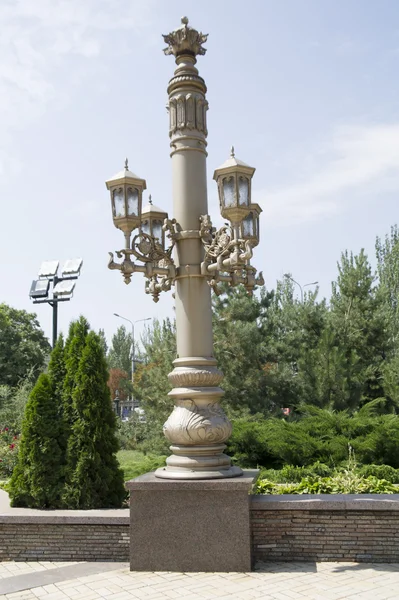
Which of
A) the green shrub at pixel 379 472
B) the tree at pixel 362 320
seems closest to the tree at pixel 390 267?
the tree at pixel 362 320

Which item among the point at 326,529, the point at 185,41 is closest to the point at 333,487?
the point at 326,529

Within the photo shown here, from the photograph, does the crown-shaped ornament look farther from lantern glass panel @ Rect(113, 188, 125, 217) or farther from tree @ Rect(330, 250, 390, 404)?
tree @ Rect(330, 250, 390, 404)

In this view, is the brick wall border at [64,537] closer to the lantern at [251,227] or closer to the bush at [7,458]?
the lantern at [251,227]

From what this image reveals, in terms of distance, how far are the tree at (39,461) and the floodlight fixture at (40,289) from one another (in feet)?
35.7

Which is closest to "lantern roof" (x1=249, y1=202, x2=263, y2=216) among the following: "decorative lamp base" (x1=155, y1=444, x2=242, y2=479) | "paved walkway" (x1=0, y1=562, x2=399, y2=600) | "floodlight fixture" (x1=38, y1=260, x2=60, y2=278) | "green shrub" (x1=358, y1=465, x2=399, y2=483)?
"decorative lamp base" (x1=155, y1=444, x2=242, y2=479)

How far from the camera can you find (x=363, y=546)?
5938 mm

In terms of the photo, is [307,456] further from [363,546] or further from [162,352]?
[162,352]

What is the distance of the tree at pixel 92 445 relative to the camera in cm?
687

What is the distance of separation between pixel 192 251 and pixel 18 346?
3093cm

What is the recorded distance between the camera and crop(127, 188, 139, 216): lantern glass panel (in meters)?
6.03

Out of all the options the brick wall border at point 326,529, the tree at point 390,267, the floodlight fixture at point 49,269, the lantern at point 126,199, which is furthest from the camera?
the tree at point 390,267

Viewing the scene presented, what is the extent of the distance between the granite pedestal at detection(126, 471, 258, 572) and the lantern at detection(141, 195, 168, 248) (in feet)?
9.45

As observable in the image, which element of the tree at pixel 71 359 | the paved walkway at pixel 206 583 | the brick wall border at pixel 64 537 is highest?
the tree at pixel 71 359

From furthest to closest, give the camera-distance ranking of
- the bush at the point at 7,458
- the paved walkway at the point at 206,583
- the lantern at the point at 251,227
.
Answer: the bush at the point at 7,458 → the lantern at the point at 251,227 → the paved walkway at the point at 206,583
